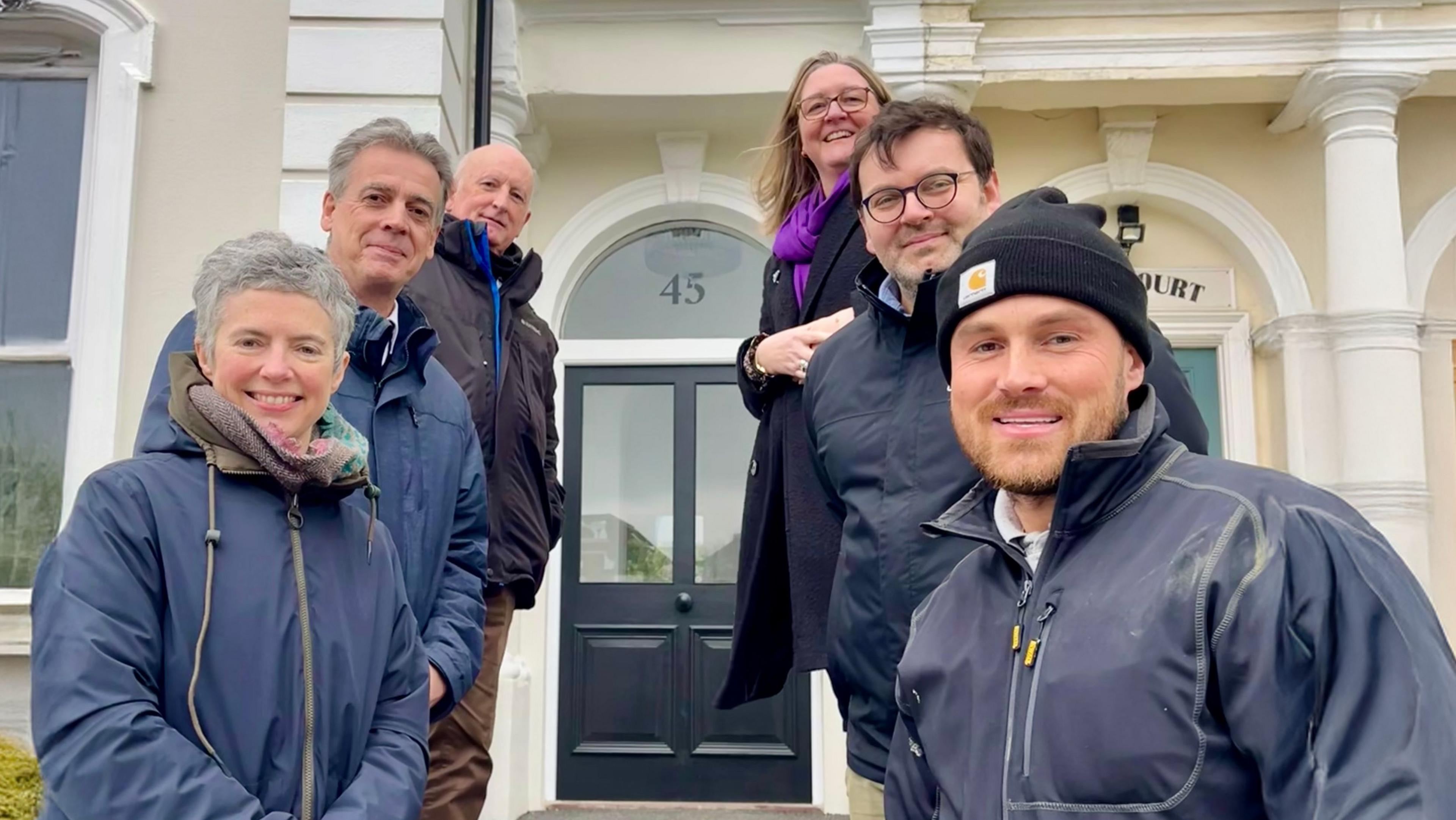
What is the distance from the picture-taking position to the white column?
5.41 metres

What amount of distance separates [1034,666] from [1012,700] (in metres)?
0.05

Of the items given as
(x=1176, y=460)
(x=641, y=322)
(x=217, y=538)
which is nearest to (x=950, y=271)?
(x=1176, y=460)

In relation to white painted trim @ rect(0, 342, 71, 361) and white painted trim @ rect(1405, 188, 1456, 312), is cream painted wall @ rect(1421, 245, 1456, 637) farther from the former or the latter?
white painted trim @ rect(0, 342, 71, 361)

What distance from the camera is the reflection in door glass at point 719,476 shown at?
20.1 ft

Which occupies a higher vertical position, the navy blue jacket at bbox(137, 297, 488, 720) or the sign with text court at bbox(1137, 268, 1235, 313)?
the sign with text court at bbox(1137, 268, 1235, 313)

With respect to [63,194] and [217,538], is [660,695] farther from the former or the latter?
[217,538]

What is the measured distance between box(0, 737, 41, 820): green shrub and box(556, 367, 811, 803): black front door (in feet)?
8.90

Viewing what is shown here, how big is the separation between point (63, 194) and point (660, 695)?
3.56m

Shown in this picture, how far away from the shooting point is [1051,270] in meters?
1.33

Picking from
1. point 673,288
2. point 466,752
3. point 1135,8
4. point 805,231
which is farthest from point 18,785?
point 1135,8

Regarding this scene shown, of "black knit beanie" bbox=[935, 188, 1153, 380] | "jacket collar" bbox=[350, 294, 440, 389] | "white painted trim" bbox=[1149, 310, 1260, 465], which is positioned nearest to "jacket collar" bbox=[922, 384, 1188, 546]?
"black knit beanie" bbox=[935, 188, 1153, 380]

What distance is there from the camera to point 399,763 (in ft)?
5.71

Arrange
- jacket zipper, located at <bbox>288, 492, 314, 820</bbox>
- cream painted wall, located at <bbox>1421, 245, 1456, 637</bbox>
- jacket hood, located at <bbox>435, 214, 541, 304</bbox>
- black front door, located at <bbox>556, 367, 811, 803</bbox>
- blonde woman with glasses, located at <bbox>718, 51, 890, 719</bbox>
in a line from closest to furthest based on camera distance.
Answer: jacket zipper, located at <bbox>288, 492, 314, 820</bbox> → blonde woman with glasses, located at <bbox>718, 51, 890, 719</bbox> → jacket hood, located at <bbox>435, 214, 541, 304</bbox> → black front door, located at <bbox>556, 367, 811, 803</bbox> → cream painted wall, located at <bbox>1421, 245, 1456, 637</bbox>

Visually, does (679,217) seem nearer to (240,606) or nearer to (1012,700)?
(240,606)
